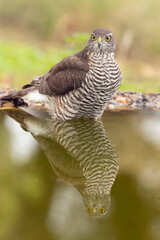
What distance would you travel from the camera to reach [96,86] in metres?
5.29

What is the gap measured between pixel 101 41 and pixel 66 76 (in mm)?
738

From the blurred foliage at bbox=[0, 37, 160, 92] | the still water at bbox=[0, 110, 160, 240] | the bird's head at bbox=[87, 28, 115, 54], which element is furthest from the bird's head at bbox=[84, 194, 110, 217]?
the blurred foliage at bbox=[0, 37, 160, 92]

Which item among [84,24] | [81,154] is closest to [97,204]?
[81,154]

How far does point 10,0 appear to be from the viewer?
1378cm

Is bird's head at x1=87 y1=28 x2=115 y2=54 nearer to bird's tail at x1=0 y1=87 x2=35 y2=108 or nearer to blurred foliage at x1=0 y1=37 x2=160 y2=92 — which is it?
bird's tail at x1=0 y1=87 x2=35 y2=108

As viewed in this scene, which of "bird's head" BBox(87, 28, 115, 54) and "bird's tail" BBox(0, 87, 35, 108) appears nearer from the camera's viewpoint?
"bird's head" BBox(87, 28, 115, 54)

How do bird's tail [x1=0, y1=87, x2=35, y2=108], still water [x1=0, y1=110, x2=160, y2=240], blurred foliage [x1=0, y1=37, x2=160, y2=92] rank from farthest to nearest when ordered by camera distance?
1. blurred foliage [x1=0, y1=37, x2=160, y2=92]
2. bird's tail [x1=0, y1=87, x2=35, y2=108]
3. still water [x1=0, y1=110, x2=160, y2=240]

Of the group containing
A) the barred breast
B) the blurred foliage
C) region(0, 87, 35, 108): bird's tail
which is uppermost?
the barred breast

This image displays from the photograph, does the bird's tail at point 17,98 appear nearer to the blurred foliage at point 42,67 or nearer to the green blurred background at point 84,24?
the blurred foliage at point 42,67

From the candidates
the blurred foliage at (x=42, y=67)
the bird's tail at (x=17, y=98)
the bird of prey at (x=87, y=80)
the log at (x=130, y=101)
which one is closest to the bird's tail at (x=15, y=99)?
the bird's tail at (x=17, y=98)

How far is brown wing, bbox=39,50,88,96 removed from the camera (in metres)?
5.40

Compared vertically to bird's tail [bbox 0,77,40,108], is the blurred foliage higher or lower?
lower

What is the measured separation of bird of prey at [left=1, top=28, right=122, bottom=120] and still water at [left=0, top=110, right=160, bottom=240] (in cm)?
29

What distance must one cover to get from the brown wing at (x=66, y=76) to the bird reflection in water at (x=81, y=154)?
51 cm
